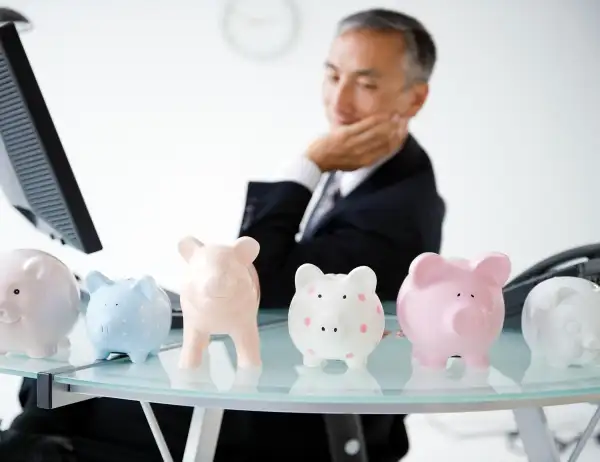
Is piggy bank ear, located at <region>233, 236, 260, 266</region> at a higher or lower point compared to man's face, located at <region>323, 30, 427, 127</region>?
lower

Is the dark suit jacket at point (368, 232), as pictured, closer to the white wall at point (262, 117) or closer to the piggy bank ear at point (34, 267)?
the white wall at point (262, 117)

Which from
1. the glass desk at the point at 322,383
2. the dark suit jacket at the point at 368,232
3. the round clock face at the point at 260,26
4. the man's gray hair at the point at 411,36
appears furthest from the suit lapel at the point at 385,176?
the glass desk at the point at 322,383

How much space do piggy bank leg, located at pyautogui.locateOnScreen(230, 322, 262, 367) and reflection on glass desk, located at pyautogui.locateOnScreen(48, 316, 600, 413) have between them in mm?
14

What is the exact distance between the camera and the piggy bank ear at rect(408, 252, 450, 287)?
2.31ft

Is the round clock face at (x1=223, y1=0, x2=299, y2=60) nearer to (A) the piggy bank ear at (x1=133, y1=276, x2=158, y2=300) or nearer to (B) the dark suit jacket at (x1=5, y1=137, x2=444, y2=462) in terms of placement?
(B) the dark suit jacket at (x1=5, y1=137, x2=444, y2=462)

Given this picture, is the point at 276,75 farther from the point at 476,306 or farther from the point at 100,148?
the point at 476,306

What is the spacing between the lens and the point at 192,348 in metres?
0.71

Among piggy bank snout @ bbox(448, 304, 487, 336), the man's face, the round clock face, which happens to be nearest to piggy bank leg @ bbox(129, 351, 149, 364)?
piggy bank snout @ bbox(448, 304, 487, 336)

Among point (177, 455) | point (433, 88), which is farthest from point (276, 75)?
point (177, 455)

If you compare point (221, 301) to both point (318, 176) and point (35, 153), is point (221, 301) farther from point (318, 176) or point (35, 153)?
point (318, 176)

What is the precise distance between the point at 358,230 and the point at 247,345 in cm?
57

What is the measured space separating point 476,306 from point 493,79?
77 centimetres

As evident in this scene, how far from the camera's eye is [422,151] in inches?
51.9

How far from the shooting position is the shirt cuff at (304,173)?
125 centimetres
